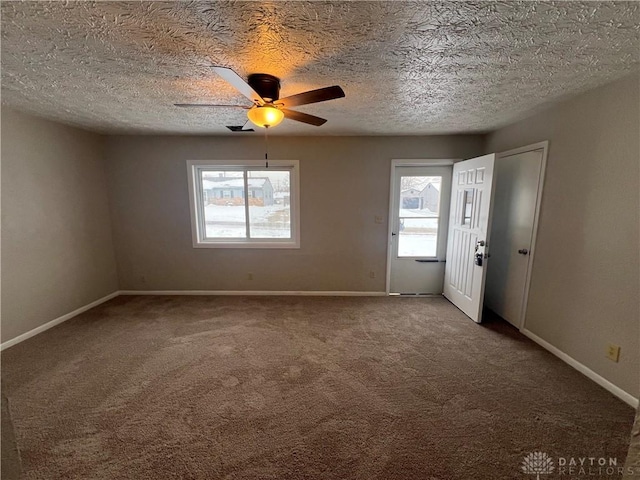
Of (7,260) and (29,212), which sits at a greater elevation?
(29,212)

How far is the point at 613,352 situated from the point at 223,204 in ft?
14.1

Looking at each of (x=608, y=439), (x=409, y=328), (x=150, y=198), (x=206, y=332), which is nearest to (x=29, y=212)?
(x=150, y=198)

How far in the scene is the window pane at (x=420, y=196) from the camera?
370 centimetres

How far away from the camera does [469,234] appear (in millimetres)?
3193

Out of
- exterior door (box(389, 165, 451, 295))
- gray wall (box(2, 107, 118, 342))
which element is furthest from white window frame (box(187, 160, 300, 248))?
exterior door (box(389, 165, 451, 295))

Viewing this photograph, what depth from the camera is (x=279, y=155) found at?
12.0 feet

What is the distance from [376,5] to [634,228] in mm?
2252

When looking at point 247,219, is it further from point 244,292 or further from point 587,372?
point 587,372

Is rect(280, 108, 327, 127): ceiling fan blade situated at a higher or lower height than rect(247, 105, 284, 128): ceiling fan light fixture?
higher

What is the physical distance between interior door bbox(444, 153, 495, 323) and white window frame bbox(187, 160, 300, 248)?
6.95 ft

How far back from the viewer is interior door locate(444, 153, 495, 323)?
2.90 metres

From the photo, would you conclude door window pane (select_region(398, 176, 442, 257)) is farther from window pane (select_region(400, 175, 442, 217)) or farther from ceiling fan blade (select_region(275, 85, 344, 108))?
ceiling fan blade (select_region(275, 85, 344, 108))

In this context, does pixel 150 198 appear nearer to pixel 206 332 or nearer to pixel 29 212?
pixel 29 212
